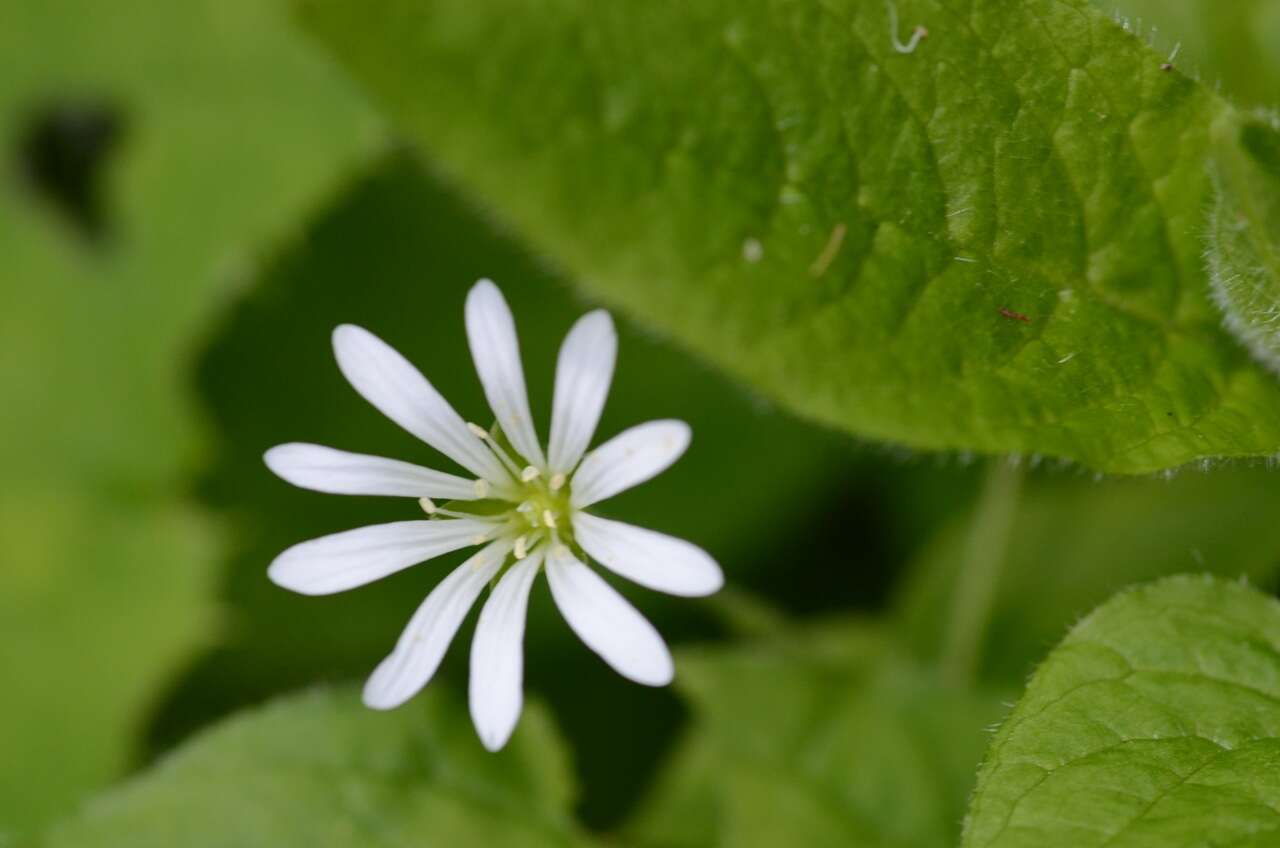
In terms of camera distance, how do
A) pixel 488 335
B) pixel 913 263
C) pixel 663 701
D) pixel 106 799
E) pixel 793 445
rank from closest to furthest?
pixel 488 335 → pixel 913 263 → pixel 106 799 → pixel 663 701 → pixel 793 445

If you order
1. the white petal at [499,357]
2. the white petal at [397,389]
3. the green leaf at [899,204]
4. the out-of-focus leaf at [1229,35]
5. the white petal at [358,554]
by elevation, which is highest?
the out-of-focus leaf at [1229,35]

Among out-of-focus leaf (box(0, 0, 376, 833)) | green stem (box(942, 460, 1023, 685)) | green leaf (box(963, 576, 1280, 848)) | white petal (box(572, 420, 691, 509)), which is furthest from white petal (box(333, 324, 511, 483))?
out-of-focus leaf (box(0, 0, 376, 833))

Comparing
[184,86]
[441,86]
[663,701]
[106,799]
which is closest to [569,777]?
[106,799]

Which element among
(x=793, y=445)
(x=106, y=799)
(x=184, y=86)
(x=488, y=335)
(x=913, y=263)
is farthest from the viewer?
(x=184, y=86)

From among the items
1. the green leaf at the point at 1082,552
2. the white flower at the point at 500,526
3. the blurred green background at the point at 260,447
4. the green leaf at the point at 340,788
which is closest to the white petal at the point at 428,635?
the white flower at the point at 500,526

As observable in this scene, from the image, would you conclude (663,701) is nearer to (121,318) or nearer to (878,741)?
(878,741)

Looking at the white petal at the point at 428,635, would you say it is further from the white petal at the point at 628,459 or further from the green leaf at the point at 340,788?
the green leaf at the point at 340,788

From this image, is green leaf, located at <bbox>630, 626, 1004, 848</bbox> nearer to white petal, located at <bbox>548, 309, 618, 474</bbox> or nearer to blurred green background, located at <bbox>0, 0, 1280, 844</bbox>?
blurred green background, located at <bbox>0, 0, 1280, 844</bbox>
